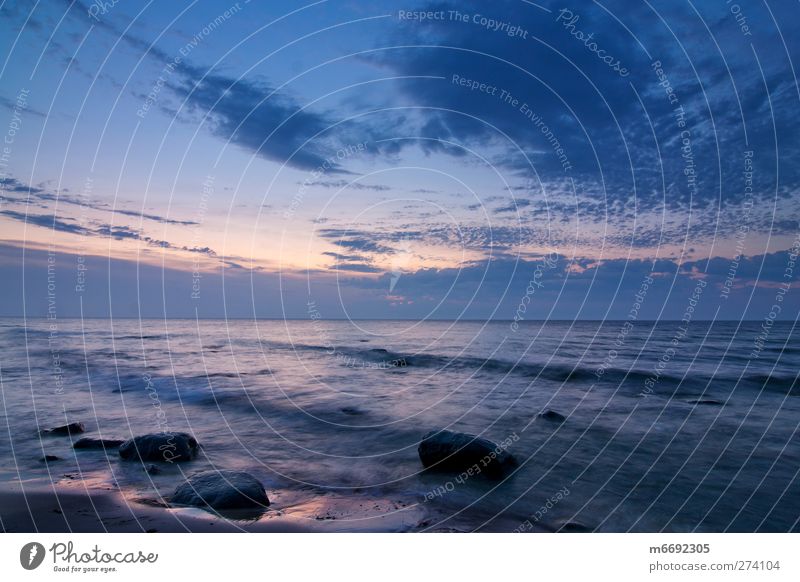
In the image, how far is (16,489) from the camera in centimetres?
885

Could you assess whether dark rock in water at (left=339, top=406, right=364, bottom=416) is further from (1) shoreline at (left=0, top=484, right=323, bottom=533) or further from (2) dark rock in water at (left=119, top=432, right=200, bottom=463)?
(1) shoreline at (left=0, top=484, right=323, bottom=533)

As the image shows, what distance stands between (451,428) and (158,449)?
8746 mm

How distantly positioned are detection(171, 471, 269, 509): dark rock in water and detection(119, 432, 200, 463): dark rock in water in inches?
98.0

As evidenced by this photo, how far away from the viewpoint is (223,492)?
8.39 m

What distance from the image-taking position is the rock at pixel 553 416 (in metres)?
17.3

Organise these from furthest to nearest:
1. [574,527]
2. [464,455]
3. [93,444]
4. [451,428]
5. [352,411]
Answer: [352,411], [451,428], [93,444], [464,455], [574,527]

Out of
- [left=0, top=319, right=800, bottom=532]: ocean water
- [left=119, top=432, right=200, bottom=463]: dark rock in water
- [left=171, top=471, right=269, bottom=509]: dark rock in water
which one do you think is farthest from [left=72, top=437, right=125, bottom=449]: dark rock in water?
[left=171, top=471, right=269, bottom=509]: dark rock in water

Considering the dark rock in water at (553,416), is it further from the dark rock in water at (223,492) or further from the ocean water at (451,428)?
the dark rock in water at (223,492)

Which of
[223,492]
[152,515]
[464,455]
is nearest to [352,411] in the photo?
[464,455]

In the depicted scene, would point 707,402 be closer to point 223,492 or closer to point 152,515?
point 223,492

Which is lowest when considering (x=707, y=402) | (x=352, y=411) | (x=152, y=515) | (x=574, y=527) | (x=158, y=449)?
(x=707, y=402)

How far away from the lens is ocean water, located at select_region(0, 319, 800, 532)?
30.2ft

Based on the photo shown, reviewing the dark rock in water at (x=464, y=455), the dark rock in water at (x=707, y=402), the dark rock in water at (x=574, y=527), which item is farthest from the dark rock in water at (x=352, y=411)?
the dark rock in water at (x=707, y=402)
